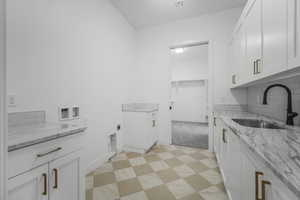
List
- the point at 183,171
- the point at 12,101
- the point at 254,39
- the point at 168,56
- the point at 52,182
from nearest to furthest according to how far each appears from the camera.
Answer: the point at 52,182
the point at 12,101
the point at 254,39
the point at 183,171
the point at 168,56

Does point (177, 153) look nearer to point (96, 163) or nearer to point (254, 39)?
point (96, 163)

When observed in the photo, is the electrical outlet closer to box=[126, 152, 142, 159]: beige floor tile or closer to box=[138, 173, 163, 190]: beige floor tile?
box=[138, 173, 163, 190]: beige floor tile

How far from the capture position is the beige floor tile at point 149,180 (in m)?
1.62

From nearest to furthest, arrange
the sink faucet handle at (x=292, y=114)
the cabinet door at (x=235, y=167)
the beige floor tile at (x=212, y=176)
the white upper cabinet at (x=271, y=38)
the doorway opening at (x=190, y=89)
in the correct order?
the white upper cabinet at (x=271, y=38) < the cabinet door at (x=235, y=167) < the sink faucet handle at (x=292, y=114) < the beige floor tile at (x=212, y=176) < the doorway opening at (x=190, y=89)

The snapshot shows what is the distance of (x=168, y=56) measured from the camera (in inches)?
118

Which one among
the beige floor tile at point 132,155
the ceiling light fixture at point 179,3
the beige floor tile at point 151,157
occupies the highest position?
the ceiling light fixture at point 179,3

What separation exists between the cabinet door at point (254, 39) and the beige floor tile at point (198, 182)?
141 centimetres

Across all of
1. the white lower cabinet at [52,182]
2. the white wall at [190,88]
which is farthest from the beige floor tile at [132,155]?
the white wall at [190,88]

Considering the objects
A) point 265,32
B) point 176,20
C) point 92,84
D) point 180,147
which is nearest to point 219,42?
point 176,20

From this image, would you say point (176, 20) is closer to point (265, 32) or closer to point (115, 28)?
point (115, 28)

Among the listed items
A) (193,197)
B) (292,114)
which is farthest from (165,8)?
(193,197)

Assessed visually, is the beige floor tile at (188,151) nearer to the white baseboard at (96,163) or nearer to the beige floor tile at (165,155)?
the beige floor tile at (165,155)

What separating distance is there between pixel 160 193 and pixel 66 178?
3.38 feet

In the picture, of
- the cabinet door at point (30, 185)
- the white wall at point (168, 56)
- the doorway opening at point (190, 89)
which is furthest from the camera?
the doorway opening at point (190, 89)
